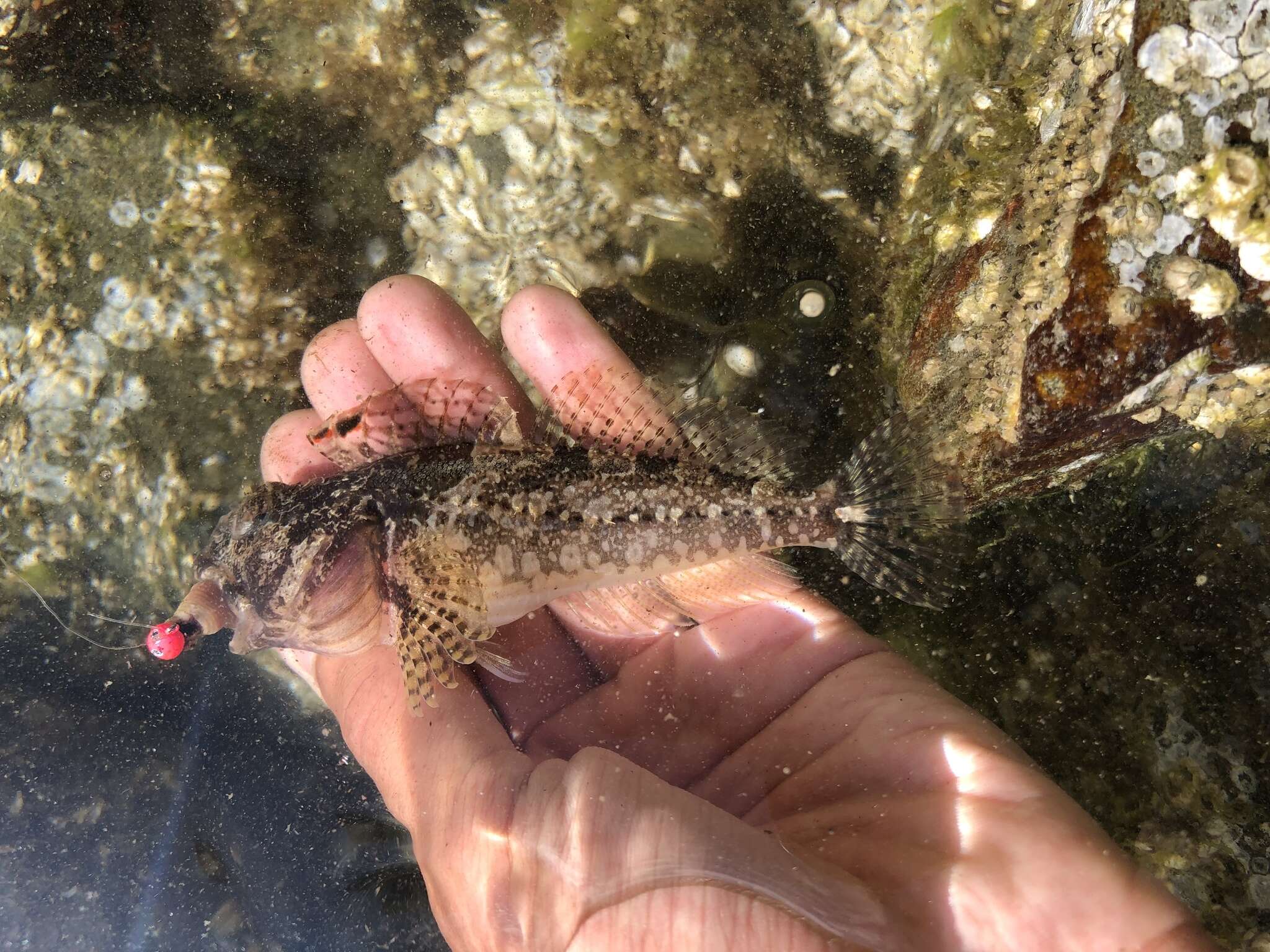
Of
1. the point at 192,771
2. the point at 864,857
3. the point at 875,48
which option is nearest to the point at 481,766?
the point at 864,857

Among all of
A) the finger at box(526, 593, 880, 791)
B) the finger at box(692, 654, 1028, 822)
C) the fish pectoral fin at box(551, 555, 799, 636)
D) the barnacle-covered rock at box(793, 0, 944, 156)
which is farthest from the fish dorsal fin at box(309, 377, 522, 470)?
the barnacle-covered rock at box(793, 0, 944, 156)

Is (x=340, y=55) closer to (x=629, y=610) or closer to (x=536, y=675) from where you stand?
(x=629, y=610)

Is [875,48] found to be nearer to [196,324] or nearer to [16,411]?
[196,324]

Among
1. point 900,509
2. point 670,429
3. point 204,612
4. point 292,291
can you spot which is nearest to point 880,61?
point 670,429

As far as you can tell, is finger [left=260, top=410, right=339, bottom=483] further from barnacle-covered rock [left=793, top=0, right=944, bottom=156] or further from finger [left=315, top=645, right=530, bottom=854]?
barnacle-covered rock [left=793, top=0, right=944, bottom=156]

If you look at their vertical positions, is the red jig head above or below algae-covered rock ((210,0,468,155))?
below

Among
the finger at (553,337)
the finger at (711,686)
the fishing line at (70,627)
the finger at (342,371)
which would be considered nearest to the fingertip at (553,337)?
the finger at (553,337)

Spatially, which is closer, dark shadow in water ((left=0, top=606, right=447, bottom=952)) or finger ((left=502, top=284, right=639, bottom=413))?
finger ((left=502, top=284, right=639, bottom=413))
